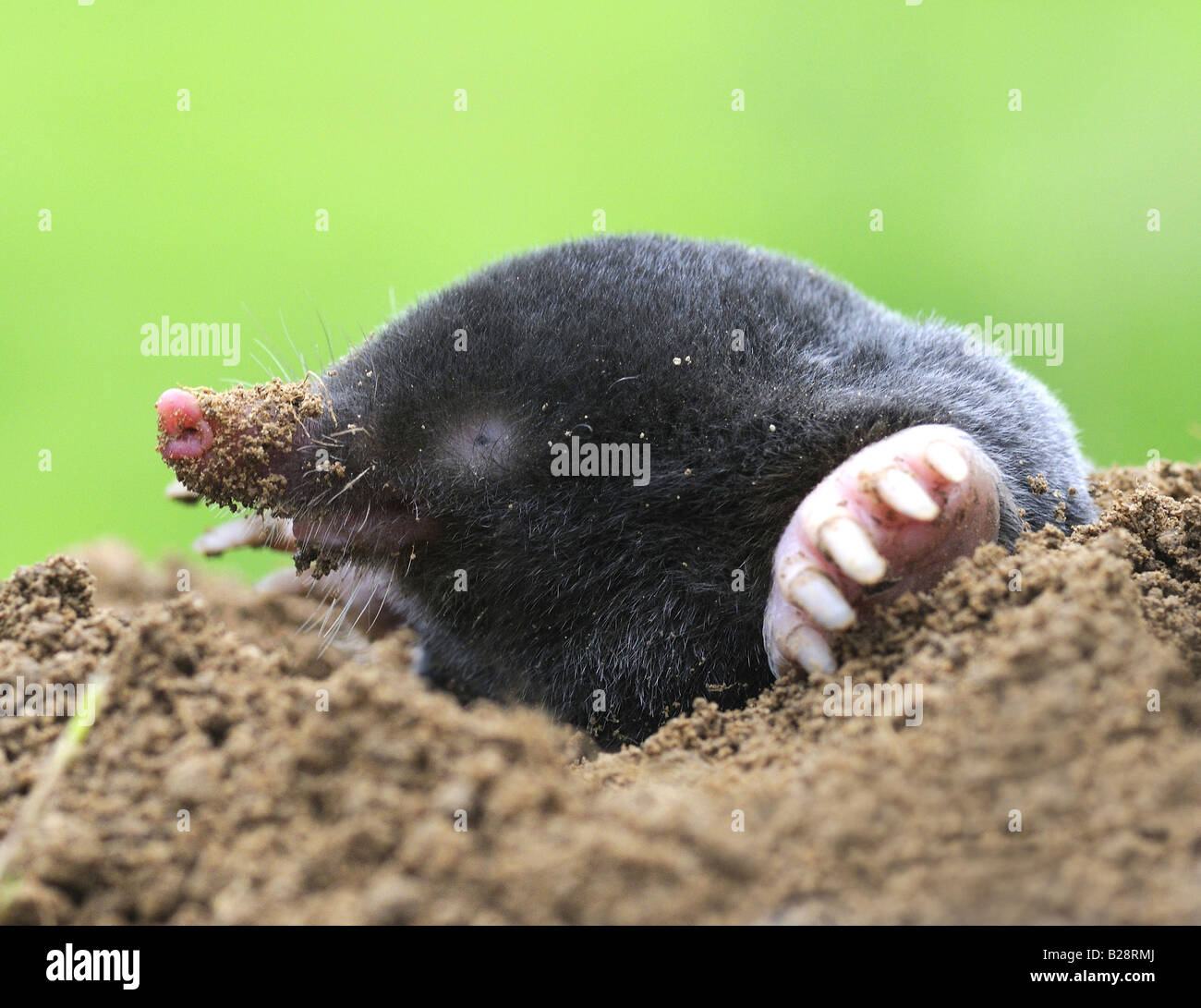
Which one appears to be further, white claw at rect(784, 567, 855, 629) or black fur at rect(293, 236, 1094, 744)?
black fur at rect(293, 236, 1094, 744)

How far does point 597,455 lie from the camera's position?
150cm

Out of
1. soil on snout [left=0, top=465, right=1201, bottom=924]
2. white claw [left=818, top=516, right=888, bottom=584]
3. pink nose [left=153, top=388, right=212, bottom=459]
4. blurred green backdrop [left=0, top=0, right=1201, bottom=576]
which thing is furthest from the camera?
blurred green backdrop [left=0, top=0, right=1201, bottom=576]

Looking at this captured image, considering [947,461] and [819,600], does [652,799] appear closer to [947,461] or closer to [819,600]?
[819,600]

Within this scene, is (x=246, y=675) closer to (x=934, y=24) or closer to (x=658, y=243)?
(x=658, y=243)

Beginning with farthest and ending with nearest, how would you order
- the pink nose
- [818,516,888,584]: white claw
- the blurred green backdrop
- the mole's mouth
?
the blurred green backdrop < the mole's mouth < the pink nose < [818,516,888,584]: white claw

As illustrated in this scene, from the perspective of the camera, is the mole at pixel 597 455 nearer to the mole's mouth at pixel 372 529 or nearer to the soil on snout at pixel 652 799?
the mole's mouth at pixel 372 529

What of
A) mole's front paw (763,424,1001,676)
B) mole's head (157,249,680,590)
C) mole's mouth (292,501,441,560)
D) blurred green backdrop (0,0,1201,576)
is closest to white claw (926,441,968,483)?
mole's front paw (763,424,1001,676)

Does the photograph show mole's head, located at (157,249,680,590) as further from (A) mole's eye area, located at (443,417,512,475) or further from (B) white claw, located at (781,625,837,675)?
(B) white claw, located at (781,625,837,675)

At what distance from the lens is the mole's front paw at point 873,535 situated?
1200 mm

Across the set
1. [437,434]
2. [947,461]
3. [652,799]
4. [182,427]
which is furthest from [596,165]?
[652,799]

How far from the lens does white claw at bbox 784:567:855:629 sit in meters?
1.18

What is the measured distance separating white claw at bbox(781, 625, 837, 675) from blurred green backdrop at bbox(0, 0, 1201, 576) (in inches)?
79.4

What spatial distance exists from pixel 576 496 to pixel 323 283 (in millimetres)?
1962

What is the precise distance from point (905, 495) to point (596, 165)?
2.38 meters
